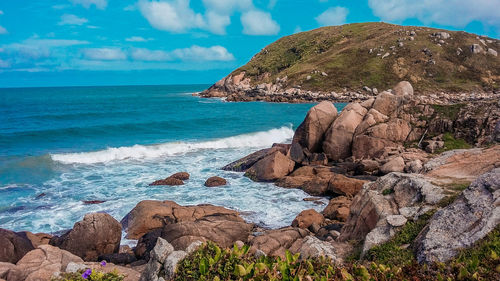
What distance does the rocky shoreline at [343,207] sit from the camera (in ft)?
25.5

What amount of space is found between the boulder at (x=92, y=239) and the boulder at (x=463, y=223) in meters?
12.0

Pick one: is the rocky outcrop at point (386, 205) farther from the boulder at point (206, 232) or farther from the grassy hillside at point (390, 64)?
the grassy hillside at point (390, 64)

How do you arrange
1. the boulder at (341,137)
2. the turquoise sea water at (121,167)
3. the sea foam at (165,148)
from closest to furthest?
1. the turquoise sea water at (121,167)
2. the boulder at (341,137)
3. the sea foam at (165,148)

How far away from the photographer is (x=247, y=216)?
736 inches

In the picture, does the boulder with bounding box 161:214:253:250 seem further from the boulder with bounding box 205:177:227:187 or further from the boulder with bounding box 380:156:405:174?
the boulder with bounding box 380:156:405:174

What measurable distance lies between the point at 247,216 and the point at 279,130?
107ft

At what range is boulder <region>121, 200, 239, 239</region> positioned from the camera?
1656 centimetres

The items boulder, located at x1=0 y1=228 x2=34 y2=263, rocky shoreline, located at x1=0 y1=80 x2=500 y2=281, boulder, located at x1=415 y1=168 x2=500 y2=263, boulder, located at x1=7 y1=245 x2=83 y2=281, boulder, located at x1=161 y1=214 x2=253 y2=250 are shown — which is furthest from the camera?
boulder, located at x1=161 y1=214 x2=253 y2=250

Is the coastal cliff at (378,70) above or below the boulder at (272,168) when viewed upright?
above

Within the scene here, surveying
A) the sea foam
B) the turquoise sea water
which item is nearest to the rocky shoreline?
the turquoise sea water

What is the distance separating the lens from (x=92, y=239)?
47.0 feet

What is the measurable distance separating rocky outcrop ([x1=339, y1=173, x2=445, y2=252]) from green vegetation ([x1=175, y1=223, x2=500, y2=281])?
8.56 ft

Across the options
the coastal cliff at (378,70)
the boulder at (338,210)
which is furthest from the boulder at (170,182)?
the coastal cliff at (378,70)

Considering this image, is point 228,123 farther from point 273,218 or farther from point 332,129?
point 273,218
